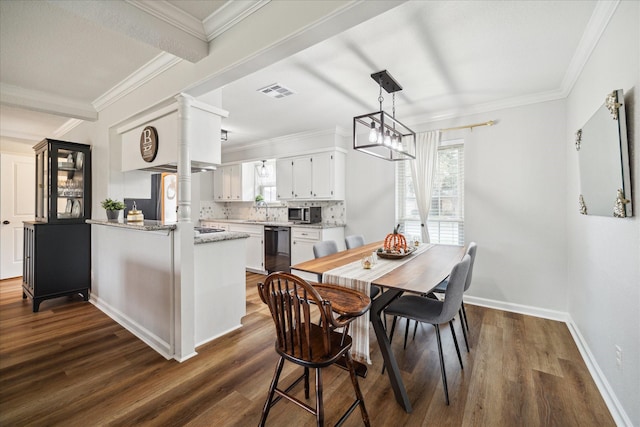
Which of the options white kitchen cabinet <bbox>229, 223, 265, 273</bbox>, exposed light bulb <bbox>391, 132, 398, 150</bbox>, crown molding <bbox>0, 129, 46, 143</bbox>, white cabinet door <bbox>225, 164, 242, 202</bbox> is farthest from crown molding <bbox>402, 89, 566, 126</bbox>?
crown molding <bbox>0, 129, 46, 143</bbox>

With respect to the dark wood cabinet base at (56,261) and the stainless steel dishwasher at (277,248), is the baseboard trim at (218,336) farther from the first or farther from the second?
the dark wood cabinet base at (56,261)

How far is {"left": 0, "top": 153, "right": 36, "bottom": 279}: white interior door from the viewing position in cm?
491

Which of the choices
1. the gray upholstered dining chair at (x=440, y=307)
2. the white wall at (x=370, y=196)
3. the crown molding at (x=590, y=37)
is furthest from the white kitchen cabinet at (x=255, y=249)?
the crown molding at (x=590, y=37)

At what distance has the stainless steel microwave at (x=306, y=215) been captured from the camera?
4867 mm

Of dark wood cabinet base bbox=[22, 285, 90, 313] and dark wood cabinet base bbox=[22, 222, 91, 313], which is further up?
dark wood cabinet base bbox=[22, 222, 91, 313]

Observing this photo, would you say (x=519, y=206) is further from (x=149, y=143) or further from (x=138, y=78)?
(x=138, y=78)

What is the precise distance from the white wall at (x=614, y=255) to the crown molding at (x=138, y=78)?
3.03 meters

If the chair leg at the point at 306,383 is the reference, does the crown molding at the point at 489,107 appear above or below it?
above

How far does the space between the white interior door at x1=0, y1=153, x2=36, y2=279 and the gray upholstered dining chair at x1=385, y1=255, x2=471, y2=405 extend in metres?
6.45

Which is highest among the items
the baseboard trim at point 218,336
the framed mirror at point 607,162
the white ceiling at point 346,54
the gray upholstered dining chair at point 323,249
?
the white ceiling at point 346,54

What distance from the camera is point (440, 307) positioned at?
217 cm

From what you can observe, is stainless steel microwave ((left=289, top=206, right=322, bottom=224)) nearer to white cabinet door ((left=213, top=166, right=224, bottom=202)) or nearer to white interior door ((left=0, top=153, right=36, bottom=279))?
white cabinet door ((left=213, top=166, right=224, bottom=202))

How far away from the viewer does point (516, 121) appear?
3.41m

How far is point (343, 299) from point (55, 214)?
3.97 metres
